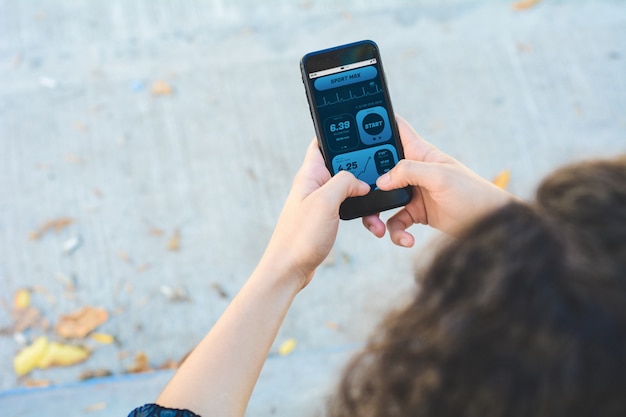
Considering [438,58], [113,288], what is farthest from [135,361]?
[438,58]

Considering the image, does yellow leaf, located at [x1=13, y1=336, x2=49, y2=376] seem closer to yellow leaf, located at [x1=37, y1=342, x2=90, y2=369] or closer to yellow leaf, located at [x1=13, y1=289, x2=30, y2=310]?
yellow leaf, located at [x1=37, y1=342, x2=90, y2=369]

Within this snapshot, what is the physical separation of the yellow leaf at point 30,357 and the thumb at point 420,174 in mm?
1458

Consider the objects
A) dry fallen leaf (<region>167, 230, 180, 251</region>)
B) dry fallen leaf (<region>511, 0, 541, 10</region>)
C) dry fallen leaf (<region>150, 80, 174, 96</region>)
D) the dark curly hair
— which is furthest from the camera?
dry fallen leaf (<region>511, 0, 541, 10</region>)

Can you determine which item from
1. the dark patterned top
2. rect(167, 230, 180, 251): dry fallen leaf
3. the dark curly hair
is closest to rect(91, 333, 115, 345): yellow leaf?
rect(167, 230, 180, 251): dry fallen leaf

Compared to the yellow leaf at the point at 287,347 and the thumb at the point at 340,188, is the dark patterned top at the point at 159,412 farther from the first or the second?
the yellow leaf at the point at 287,347

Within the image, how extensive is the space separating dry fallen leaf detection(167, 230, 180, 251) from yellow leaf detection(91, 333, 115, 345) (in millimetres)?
405

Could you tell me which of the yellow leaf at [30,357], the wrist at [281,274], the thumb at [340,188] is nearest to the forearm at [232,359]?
the wrist at [281,274]

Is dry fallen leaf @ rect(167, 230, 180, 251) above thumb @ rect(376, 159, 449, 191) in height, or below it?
below

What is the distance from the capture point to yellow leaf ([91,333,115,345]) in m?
2.23

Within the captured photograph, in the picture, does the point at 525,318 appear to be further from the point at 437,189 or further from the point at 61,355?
the point at 61,355

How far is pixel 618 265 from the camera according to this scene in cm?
81

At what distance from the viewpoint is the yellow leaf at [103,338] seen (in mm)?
2232

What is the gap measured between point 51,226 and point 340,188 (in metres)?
1.48

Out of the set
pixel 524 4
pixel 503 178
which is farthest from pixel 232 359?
pixel 524 4
